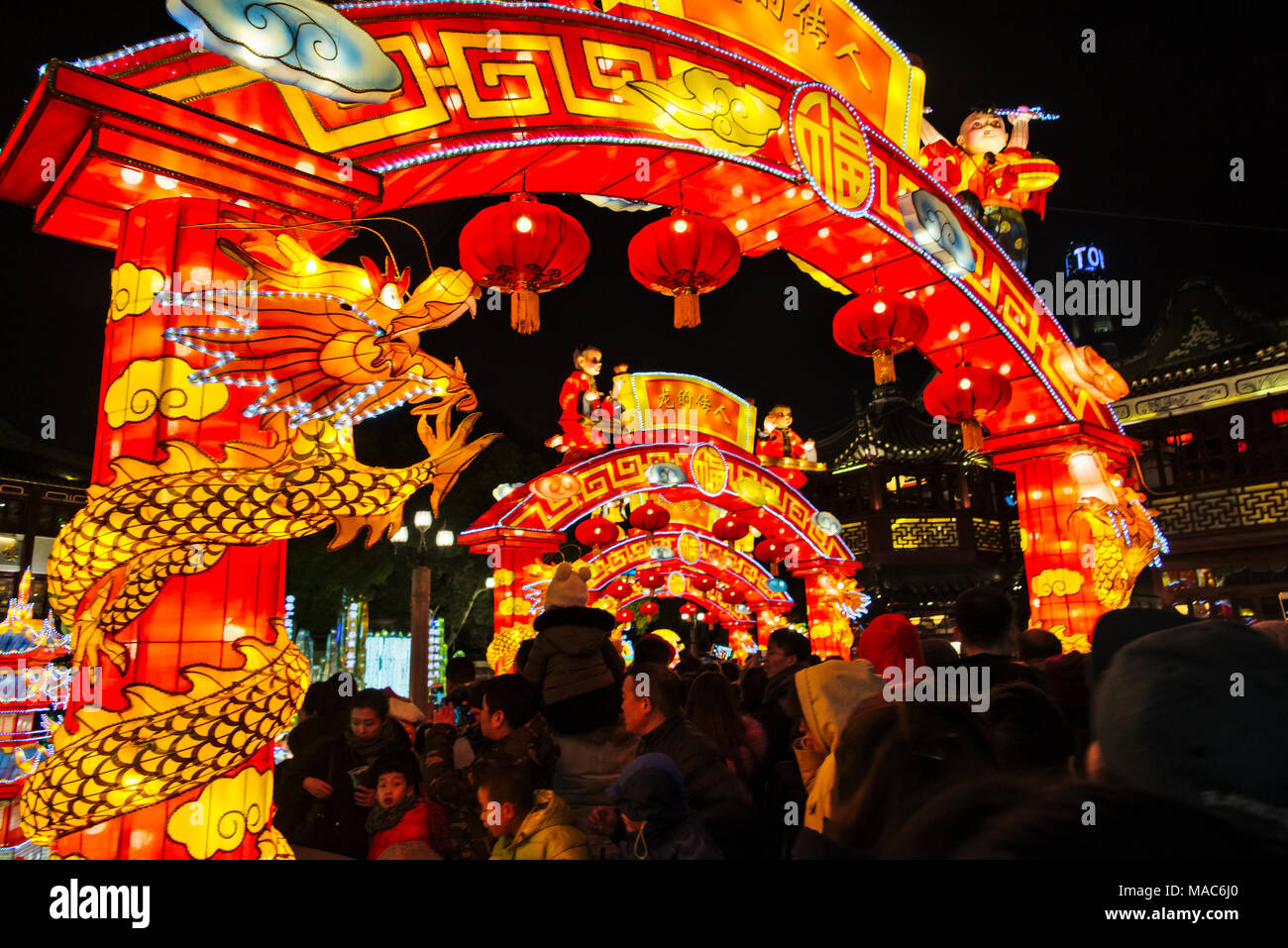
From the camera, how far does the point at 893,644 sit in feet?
12.1

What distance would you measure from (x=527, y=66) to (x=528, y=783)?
157 inches

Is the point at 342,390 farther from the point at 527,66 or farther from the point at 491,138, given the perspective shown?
the point at 527,66

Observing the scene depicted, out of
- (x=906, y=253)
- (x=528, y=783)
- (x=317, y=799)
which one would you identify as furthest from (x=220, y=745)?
(x=906, y=253)

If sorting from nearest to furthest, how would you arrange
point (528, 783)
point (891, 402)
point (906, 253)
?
point (528, 783)
point (906, 253)
point (891, 402)

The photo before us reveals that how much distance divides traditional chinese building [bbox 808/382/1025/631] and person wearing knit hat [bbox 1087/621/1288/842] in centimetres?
2407

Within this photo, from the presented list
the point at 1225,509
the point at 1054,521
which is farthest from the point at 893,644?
the point at 1225,509

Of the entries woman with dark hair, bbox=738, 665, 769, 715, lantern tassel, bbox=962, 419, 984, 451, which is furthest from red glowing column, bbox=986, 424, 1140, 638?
woman with dark hair, bbox=738, 665, 769, 715

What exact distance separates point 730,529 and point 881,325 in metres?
9.01

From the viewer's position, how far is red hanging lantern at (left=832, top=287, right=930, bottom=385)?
689 cm

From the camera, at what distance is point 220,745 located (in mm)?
3277

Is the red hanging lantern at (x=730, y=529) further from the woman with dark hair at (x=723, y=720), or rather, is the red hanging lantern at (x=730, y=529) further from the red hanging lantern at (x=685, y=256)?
the woman with dark hair at (x=723, y=720)

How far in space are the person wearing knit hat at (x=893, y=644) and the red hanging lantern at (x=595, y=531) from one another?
1149 cm

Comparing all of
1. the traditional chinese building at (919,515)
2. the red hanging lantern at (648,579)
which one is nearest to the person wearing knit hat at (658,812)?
the red hanging lantern at (648,579)

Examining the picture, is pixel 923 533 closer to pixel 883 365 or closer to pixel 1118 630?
pixel 883 365
